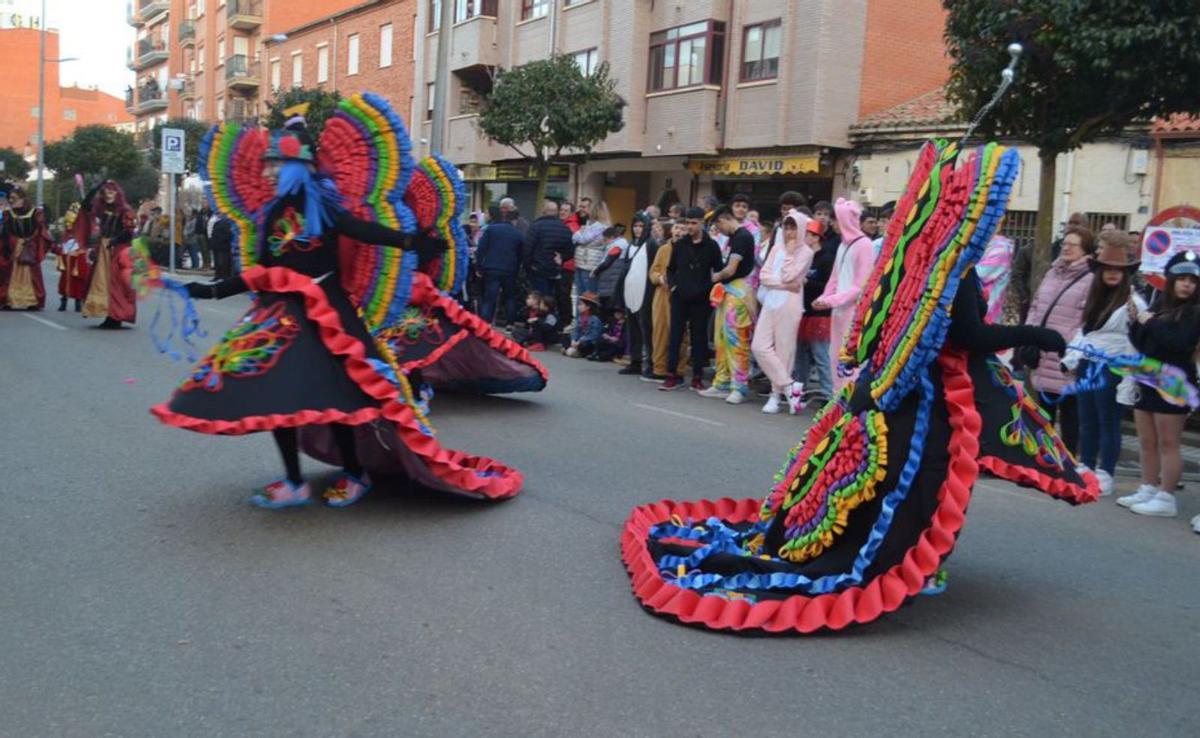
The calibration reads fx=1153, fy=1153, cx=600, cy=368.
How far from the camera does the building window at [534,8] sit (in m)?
30.5

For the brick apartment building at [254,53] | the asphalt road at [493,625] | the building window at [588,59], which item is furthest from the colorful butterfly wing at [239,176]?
the building window at [588,59]

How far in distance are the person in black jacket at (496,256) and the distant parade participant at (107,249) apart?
174 inches

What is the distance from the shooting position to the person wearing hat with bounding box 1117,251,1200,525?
655 cm

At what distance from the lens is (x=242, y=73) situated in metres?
53.6

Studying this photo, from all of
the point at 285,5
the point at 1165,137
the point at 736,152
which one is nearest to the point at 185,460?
the point at 1165,137

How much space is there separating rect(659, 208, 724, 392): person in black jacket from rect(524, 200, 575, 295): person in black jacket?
3049mm

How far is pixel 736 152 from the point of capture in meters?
24.1

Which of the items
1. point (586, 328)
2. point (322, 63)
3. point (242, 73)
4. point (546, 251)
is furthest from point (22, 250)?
point (242, 73)

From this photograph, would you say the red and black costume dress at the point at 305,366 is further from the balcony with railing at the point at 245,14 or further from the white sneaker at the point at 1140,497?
the balcony with railing at the point at 245,14

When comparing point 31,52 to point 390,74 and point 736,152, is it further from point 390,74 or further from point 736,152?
point 736,152

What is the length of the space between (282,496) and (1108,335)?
5049 mm

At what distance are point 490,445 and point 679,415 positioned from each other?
2.33 metres

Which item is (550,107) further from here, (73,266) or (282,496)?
(282,496)

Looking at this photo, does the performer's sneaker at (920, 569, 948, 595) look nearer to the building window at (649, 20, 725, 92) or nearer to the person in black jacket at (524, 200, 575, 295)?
the person in black jacket at (524, 200, 575, 295)
